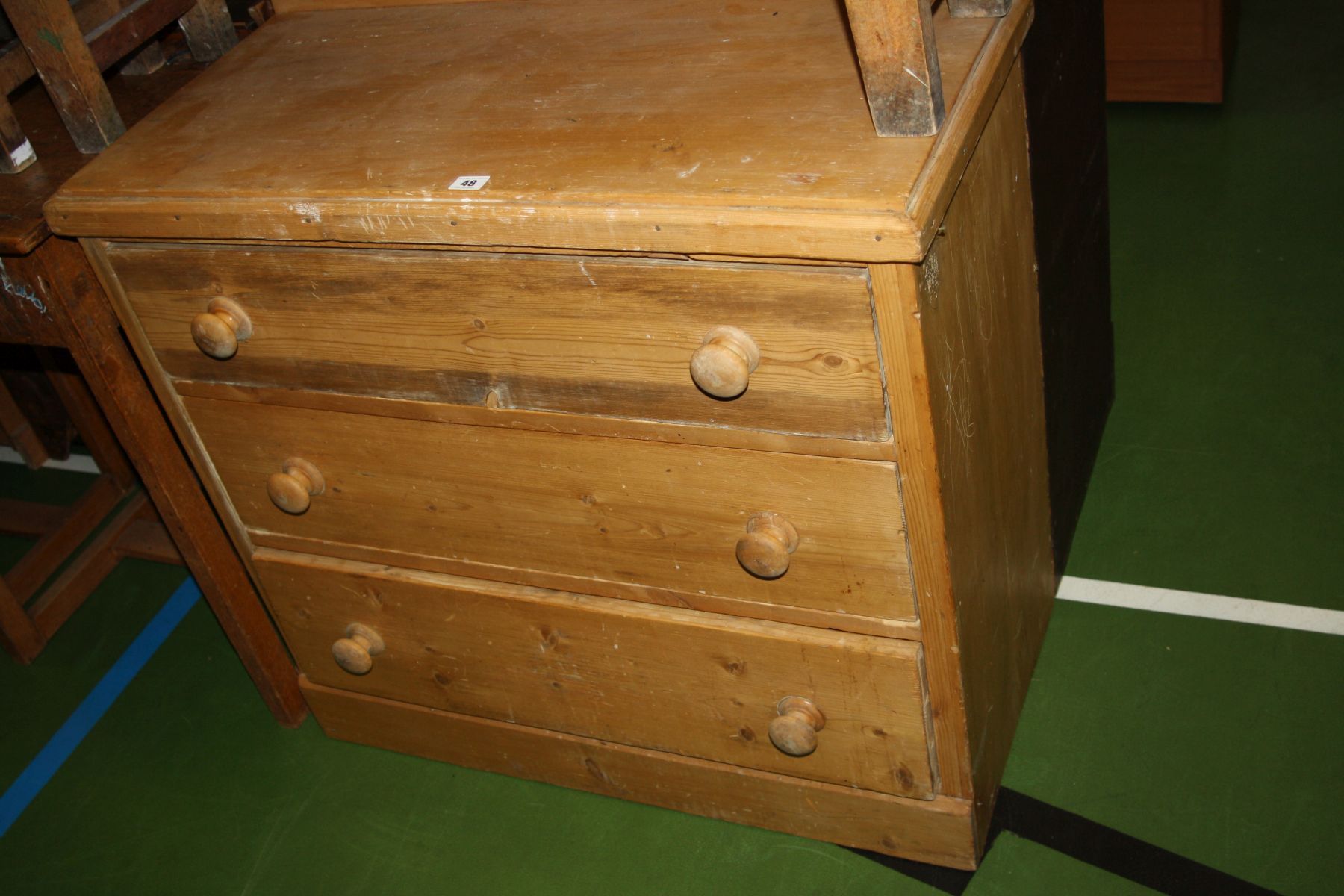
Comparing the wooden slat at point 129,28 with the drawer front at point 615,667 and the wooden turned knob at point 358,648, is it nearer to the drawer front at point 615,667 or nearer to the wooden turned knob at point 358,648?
the drawer front at point 615,667

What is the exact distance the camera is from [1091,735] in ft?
7.03

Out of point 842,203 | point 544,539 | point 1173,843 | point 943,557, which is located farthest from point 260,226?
point 1173,843

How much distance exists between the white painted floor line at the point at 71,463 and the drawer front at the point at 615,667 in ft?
4.28

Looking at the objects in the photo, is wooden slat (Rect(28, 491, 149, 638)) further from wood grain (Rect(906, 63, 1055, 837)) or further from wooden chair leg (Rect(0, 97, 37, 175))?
wood grain (Rect(906, 63, 1055, 837))

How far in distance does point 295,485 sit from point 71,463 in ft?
5.49

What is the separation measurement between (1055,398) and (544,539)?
36.4 inches

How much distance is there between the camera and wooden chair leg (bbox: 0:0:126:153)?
1.80 meters

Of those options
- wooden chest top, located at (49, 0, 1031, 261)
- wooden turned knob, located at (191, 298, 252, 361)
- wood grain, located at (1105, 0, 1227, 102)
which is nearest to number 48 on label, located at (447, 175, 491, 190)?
wooden chest top, located at (49, 0, 1031, 261)

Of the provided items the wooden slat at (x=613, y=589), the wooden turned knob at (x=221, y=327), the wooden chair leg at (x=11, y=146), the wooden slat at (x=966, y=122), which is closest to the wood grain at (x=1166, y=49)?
the wooden slat at (x=966, y=122)

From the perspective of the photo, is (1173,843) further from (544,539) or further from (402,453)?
(402,453)

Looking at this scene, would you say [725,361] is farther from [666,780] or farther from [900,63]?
[666,780]

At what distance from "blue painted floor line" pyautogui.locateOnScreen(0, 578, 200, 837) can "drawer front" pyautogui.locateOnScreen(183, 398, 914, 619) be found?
760 mm

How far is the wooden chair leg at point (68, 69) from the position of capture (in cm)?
180

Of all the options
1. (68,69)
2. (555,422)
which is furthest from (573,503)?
(68,69)
